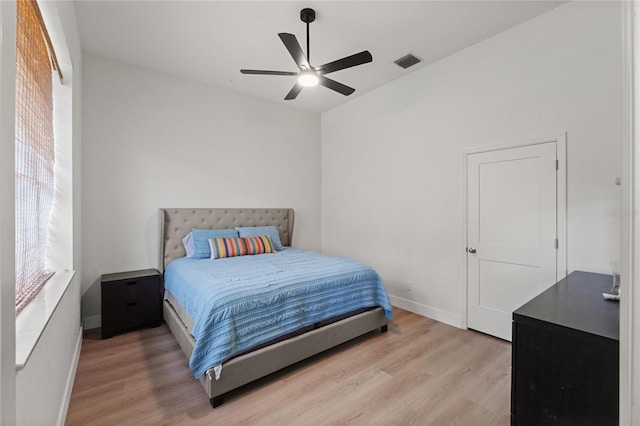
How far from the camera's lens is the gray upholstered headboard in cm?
356

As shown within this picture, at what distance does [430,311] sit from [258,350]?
225cm

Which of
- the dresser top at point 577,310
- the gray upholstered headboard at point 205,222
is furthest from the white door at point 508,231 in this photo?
the gray upholstered headboard at point 205,222

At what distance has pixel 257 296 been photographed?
7.19 ft

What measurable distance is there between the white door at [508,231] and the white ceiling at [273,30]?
49.4 inches

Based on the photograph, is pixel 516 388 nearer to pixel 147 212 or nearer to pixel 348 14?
pixel 348 14

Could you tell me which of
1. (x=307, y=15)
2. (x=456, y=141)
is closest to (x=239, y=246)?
(x=307, y=15)

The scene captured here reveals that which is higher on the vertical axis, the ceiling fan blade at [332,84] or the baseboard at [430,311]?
the ceiling fan blade at [332,84]

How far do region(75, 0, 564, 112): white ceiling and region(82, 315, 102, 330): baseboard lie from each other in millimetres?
2934

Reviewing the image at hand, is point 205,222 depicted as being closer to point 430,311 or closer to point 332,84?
point 332,84

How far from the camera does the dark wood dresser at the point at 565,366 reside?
1094 millimetres

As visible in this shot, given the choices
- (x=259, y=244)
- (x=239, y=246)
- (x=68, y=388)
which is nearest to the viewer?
(x=68, y=388)

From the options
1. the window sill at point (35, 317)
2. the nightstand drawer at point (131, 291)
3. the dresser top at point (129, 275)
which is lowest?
the nightstand drawer at point (131, 291)

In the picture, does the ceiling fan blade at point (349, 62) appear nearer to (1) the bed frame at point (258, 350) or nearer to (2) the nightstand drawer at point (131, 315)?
(1) the bed frame at point (258, 350)

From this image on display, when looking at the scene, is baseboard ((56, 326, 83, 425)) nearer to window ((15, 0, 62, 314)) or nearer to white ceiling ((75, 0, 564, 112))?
window ((15, 0, 62, 314))
